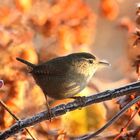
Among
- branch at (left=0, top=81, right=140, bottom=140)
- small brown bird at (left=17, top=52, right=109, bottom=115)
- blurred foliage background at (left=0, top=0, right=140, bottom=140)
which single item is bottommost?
branch at (left=0, top=81, right=140, bottom=140)

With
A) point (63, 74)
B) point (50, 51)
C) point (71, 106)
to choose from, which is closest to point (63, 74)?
point (63, 74)

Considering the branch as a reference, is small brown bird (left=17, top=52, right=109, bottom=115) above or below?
above

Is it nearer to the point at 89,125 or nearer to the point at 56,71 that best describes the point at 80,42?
the point at 89,125

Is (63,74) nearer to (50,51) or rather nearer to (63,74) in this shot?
(63,74)

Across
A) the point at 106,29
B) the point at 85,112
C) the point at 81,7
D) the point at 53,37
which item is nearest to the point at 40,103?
the point at 85,112

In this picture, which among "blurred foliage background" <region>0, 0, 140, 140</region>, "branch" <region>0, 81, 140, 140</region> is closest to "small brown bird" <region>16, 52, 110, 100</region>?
"blurred foliage background" <region>0, 0, 140, 140</region>

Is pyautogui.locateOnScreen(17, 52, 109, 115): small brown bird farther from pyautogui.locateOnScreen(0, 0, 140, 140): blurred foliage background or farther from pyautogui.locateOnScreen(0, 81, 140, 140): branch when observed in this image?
pyautogui.locateOnScreen(0, 81, 140, 140): branch

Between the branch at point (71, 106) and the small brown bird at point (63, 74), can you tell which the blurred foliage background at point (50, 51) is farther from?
the branch at point (71, 106)

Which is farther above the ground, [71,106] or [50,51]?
[50,51]

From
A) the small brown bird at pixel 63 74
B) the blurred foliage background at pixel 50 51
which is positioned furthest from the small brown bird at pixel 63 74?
the blurred foliage background at pixel 50 51
